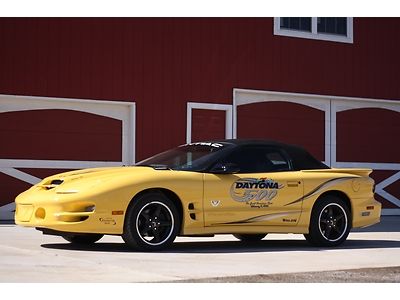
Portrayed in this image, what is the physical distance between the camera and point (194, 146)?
10703 mm

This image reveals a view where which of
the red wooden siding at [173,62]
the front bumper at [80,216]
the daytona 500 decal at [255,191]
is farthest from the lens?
the red wooden siding at [173,62]

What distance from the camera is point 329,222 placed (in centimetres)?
1080

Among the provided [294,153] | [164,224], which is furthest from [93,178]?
[294,153]

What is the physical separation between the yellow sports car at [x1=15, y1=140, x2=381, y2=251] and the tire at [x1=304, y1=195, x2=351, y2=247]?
0.01m

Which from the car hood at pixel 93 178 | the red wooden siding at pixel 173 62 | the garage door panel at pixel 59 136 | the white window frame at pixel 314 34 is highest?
the white window frame at pixel 314 34

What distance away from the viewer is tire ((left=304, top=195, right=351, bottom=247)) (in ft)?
34.9

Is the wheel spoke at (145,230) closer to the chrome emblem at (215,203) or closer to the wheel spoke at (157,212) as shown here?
the wheel spoke at (157,212)

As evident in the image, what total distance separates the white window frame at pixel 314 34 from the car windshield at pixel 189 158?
837cm

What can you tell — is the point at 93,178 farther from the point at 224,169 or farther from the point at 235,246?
the point at 235,246

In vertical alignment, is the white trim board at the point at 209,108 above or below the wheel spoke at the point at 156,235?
above

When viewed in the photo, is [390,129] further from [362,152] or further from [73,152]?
[73,152]

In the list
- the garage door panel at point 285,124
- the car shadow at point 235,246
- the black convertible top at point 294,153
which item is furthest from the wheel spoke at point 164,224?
the garage door panel at point 285,124

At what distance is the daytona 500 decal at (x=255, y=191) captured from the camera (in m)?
10.0
